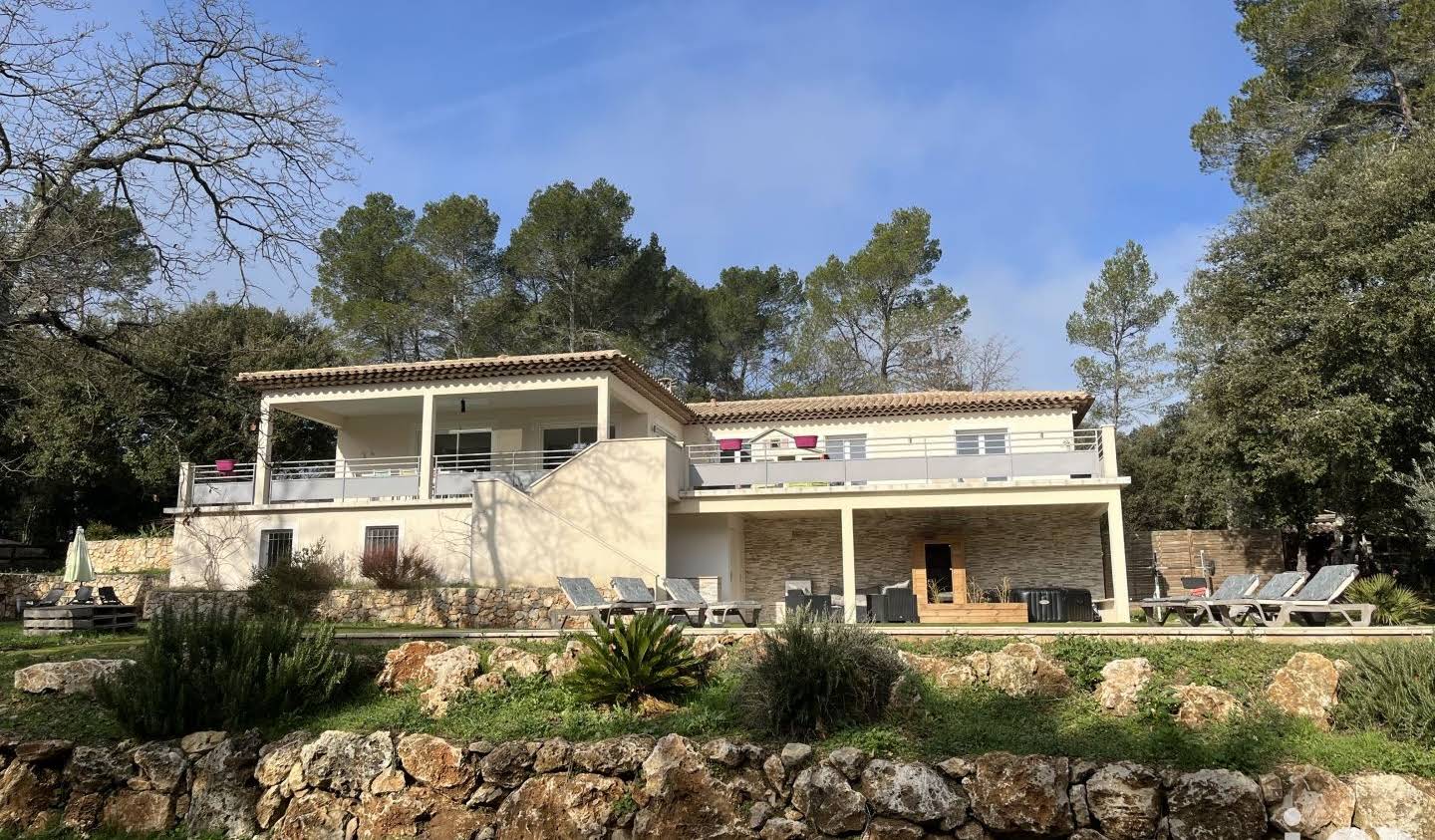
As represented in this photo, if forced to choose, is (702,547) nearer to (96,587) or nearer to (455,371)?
(455,371)

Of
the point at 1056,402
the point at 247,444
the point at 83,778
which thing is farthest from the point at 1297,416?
the point at 247,444

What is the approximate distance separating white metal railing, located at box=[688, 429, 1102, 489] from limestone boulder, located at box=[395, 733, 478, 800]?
1172 cm

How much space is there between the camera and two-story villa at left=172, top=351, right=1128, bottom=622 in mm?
19453

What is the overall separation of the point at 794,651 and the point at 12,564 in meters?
26.2

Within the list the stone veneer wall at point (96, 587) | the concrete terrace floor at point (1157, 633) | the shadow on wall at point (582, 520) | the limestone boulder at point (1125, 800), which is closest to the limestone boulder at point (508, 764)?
the concrete terrace floor at point (1157, 633)

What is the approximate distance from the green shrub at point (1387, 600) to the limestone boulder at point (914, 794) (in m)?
8.29

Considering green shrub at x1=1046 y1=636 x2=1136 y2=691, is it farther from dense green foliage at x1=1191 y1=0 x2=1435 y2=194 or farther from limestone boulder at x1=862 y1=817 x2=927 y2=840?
dense green foliage at x1=1191 y1=0 x2=1435 y2=194

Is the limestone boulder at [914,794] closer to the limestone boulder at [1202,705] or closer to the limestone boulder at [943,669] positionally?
the limestone boulder at [943,669]

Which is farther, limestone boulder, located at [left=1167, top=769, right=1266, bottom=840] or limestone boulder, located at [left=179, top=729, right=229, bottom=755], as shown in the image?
limestone boulder, located at [left=179, top=729, right=229, bottom=755]

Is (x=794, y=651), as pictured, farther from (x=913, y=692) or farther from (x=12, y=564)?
(x=12, y=564)

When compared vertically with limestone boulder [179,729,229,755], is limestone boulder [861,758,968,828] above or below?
below

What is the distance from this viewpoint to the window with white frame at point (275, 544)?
2097 cm

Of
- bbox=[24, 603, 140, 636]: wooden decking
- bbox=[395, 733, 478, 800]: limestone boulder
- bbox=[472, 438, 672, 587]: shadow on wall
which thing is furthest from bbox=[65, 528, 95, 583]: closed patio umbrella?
bbox=[395, 733, 478, 800]: limestone boulder

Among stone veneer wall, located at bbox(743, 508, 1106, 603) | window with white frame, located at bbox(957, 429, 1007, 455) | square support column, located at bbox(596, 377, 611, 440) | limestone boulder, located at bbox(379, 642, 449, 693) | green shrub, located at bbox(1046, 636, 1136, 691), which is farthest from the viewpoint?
window with white frame, located at bbox(957, 429, 1007, 455)
